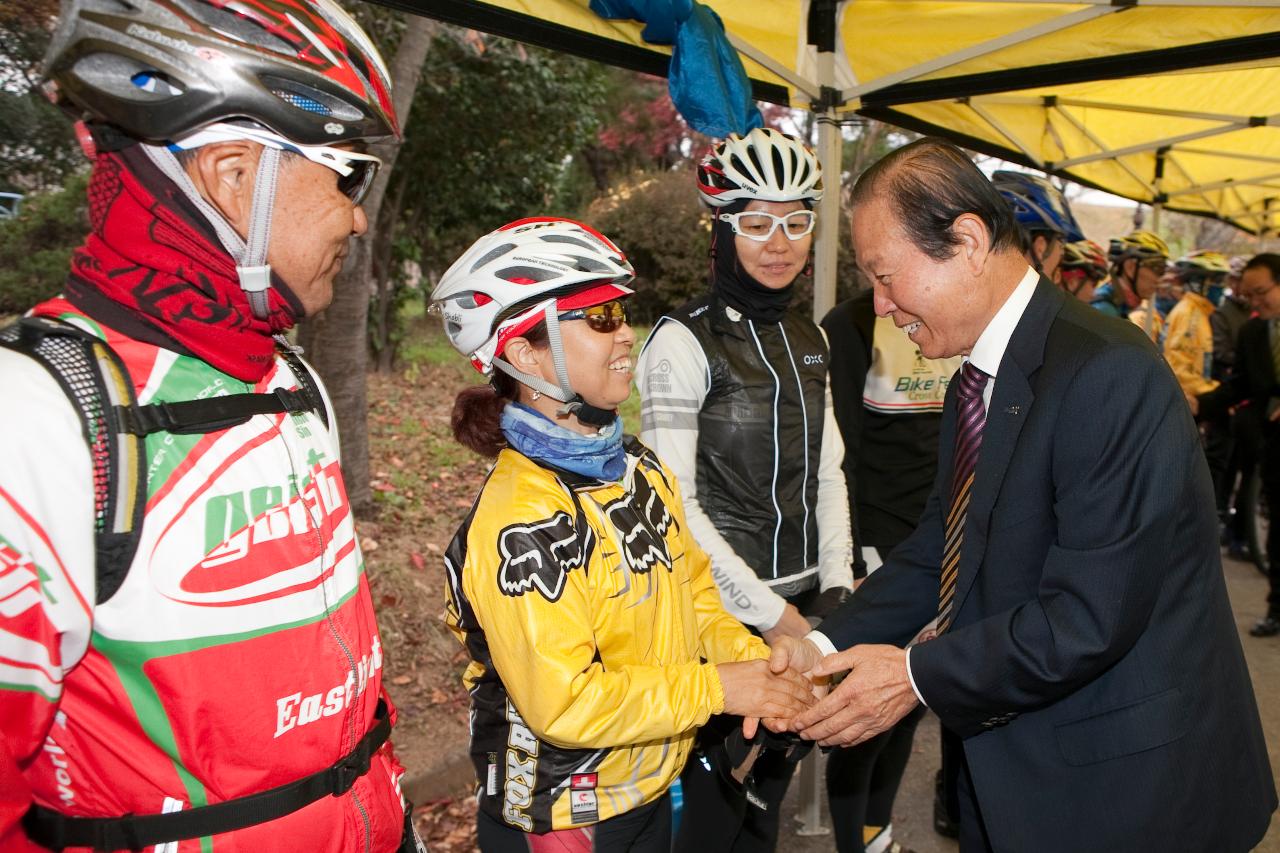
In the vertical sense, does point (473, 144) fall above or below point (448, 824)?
above

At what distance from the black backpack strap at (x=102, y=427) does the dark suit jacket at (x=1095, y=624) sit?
1.63m

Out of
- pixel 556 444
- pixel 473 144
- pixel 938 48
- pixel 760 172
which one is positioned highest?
pixel 473 144

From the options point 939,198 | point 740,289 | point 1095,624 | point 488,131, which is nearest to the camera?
point 1095,624

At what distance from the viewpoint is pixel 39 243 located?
445 cm

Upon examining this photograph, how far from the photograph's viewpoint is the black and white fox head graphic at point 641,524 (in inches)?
82.7

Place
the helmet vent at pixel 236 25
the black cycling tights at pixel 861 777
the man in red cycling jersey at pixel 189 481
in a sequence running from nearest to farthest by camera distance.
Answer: the man in red cycling jersey at pixel 189 481 → the helmet vent at pixel 236 25 → the black cycling tights at pixel 861 777

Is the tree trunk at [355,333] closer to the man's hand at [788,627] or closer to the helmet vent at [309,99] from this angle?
the man's hand at [788,627]

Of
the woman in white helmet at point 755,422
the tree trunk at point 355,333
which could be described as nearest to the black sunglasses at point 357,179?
the woman in white helmet at point 755,422

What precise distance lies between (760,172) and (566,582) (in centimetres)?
179

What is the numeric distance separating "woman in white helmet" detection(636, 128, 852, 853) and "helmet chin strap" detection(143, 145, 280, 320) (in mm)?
1513

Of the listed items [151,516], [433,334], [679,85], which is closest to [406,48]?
[679,85]

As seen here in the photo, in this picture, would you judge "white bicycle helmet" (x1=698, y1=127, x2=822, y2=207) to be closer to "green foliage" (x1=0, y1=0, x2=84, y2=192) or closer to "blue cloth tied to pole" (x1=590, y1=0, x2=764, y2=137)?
"blue cloth tied to pole" (x1=590, y1=0, x2=764, y2=137)

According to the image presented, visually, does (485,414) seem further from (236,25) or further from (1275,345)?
(1275,345)

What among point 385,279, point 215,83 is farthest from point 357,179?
point 385,279
